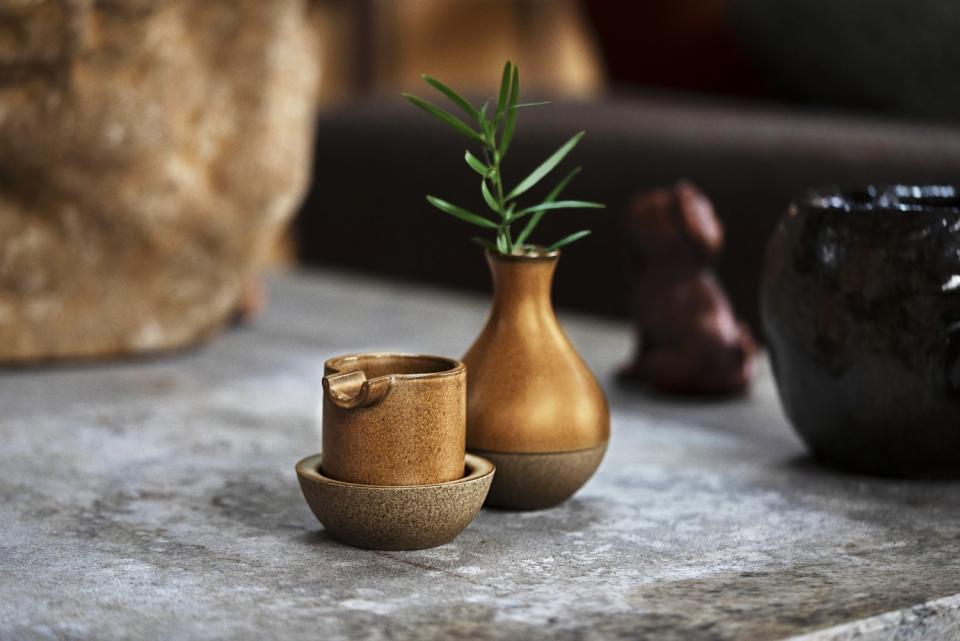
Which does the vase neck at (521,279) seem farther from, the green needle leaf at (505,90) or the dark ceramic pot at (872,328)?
the dark ceramic pot at (872,328)

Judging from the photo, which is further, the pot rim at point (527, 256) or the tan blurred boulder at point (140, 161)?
the tan blurred boulder at point (140, 161)

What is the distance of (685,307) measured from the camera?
1267 mm

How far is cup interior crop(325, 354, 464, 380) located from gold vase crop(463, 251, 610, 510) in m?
0.05

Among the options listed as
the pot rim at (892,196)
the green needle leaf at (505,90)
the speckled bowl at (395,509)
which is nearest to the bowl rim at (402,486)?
the speckled bowl at (395,509)

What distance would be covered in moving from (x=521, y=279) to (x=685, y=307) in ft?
1.43

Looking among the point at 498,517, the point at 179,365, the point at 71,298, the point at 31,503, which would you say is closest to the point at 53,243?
the point at 71,298

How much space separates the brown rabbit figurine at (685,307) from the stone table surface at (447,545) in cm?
3

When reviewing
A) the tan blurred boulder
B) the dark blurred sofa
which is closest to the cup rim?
the tan blurred boulder

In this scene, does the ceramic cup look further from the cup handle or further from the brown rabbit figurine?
the brown rabbit figurine

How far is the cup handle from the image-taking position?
75 centimetres

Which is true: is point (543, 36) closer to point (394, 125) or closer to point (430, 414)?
point (394, 125)

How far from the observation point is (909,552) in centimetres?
82

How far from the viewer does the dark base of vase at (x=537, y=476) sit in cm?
85

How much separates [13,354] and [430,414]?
2.41ft
